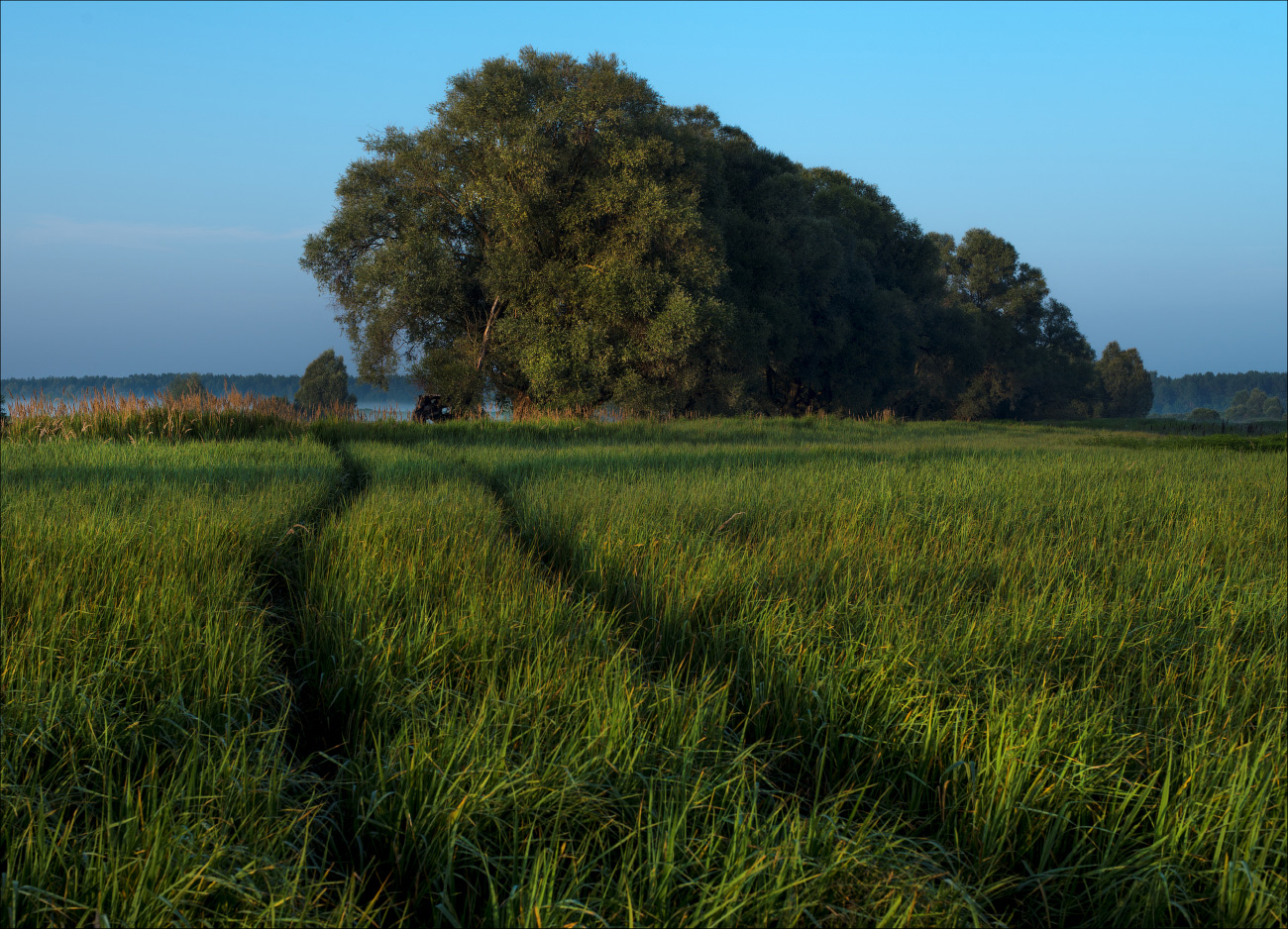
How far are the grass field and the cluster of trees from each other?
53.8ft

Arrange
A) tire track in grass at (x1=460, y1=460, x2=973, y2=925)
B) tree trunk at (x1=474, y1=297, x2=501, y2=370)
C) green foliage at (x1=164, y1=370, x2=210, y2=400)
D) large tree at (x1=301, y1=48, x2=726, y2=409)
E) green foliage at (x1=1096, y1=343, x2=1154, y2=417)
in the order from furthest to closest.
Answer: green foliage at (x1=1096, y1=343, x2=1154, y2=417) → tree trunk at (x1=474, y1=297, x2=501, y2=370) → large tree at (x1=301, y1=48, x2=726, y2=409) → green foliage at (x1=164, y1=370, x2=210, y2=400) → tire track in grass at (x1=460, y1=460, x2=973, y2=925)

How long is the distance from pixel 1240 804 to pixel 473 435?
14524 mm

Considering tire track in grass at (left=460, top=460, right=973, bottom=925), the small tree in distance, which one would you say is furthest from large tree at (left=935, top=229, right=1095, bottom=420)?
the small tree in distance

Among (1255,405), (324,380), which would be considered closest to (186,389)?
(324,380)

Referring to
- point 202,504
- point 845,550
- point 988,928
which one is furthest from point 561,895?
point 202,504

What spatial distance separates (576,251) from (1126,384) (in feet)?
199

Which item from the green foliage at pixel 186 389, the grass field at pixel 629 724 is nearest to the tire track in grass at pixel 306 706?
the grass field at pixel 629 724

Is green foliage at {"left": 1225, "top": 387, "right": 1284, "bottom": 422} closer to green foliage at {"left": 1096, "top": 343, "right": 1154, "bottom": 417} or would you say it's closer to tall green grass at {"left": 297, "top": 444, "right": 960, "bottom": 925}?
green foliage at {"left": 1096, "top": 343, "right": 1154, "bottom": 417}

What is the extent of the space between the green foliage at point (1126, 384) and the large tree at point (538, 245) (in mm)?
54950

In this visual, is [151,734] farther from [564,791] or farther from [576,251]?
[576,251]

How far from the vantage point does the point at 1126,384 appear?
63.2 m

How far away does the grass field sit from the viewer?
5.48ft

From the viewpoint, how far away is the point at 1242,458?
42.6 feet

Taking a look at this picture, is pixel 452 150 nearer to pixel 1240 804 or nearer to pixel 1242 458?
pixel 1242 458
